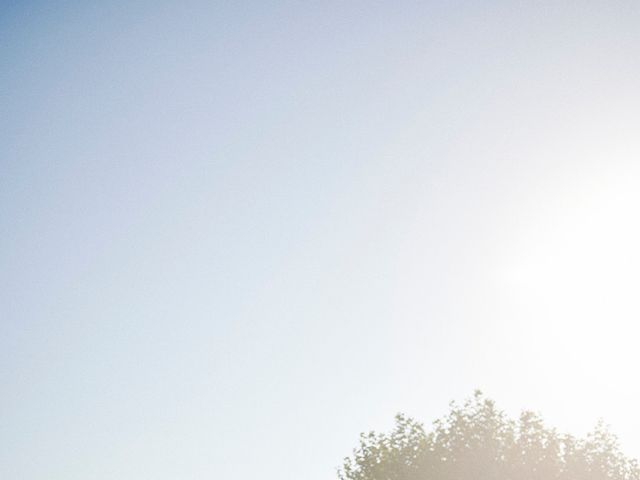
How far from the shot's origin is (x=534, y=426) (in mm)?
32562

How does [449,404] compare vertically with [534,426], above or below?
above

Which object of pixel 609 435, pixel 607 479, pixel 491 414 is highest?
pixel 491 414

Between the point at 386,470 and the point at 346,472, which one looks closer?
the point at 386,470

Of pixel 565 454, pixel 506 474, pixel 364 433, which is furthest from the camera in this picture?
pixel 364 433

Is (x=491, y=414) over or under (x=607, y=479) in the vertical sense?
over

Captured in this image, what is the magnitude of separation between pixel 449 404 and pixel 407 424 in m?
A: 3.05

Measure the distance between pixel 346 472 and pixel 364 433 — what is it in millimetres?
2759

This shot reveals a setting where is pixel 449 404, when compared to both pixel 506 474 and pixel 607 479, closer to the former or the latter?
pixel 506 474

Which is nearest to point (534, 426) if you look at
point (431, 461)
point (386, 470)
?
point (431, 461)

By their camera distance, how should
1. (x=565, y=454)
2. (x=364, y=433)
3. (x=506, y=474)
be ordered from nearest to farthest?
(x=506, y=474)
(x=565, y=454)
(x=364, y=433)

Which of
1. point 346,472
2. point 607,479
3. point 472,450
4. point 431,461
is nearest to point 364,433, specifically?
point 346,472

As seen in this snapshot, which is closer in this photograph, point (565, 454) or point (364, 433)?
point (565, 454)

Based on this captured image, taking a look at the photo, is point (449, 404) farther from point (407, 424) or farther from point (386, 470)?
point (386, 470)

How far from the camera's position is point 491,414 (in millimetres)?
32750
